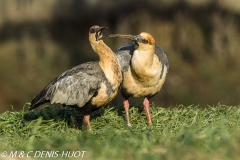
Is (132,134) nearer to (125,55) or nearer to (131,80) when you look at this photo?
(131,80)

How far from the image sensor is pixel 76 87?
21.9 feet

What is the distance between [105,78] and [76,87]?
0.38m

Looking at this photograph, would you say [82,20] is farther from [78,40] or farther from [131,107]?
[131,107]

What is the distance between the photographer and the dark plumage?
6547 mm

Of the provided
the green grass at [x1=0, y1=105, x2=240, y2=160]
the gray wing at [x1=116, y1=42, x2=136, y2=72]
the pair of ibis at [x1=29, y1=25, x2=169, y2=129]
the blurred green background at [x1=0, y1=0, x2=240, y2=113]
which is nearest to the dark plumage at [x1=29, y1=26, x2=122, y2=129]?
the pair of ibis at [x1=29, y1=25, x2=169, y2=129]

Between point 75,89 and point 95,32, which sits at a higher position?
point 95,32

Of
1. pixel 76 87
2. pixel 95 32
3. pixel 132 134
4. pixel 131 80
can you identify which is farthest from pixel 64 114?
pixel 132 134

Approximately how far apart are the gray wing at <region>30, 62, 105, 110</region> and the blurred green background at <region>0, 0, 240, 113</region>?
19.3ft

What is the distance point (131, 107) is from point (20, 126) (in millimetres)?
1678

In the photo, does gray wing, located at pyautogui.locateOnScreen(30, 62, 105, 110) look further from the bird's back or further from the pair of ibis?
the bird's back

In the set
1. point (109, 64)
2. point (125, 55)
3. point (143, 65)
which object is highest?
point (125, 55)

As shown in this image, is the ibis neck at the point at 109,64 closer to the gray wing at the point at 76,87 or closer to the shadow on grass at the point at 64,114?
the gray wing at the point at 76,87

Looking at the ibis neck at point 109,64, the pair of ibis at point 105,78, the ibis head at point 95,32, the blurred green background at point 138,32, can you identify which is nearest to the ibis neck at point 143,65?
the pair of ibis at point 105,78

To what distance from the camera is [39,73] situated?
13.9m
